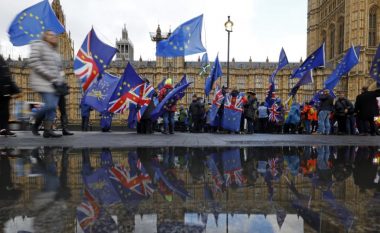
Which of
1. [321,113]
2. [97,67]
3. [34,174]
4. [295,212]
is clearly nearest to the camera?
[295,212]

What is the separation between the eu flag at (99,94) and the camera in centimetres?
1048

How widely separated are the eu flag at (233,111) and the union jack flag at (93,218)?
27.8 feet

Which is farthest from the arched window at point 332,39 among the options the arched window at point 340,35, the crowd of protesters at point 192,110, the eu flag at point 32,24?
the eu flag at point 32,24

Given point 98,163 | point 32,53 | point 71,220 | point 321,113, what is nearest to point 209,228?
point 71,220

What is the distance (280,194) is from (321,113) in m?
9.17

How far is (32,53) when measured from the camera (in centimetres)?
462

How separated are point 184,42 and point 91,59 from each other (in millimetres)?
2920

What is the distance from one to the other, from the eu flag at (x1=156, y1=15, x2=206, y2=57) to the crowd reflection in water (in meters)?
7.12

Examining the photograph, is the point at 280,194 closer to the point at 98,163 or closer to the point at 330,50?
the point at 98,163

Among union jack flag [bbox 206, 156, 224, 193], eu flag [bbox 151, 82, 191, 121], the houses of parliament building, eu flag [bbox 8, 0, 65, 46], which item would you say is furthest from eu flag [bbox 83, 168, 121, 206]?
the houses of parliament building

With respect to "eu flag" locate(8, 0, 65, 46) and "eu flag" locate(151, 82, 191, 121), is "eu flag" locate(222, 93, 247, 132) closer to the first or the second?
"eu flag" locate(151, 82, 191, 121)

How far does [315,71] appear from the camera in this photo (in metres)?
54.5

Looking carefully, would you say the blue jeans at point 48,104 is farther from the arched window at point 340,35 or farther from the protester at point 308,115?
the arched window at point 340,35

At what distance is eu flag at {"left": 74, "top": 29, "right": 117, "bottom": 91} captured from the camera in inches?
337
